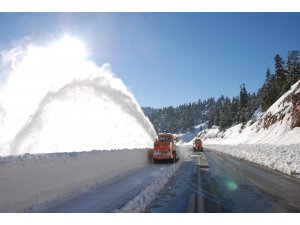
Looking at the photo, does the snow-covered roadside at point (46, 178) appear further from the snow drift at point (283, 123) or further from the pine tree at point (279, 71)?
the pine tree at point (279, 71)

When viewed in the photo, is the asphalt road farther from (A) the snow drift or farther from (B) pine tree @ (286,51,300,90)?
(B) pine tree @ (286,51,300,90)

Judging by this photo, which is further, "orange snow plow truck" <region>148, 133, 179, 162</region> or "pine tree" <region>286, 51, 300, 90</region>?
"pine tree" <region>286, 51, 300, 90</region>

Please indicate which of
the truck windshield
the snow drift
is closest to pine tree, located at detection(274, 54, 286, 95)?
the snow drift

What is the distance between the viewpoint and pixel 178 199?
9.61 meters

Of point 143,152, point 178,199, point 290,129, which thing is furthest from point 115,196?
point 290,129

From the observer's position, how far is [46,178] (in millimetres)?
8586

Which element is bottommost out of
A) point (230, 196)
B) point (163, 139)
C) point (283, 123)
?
point (230, 196)

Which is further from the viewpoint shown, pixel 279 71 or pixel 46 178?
pixel 279 71

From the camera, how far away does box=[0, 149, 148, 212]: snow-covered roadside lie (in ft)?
22.9

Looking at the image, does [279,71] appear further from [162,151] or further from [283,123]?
[162,151]

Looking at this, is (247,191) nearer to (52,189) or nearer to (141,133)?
(52,189)

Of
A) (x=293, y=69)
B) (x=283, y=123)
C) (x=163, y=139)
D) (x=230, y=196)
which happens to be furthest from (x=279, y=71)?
(x=230, y=196)

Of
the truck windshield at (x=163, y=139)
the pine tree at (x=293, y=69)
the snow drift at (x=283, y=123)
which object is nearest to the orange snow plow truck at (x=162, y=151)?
the truck windshield at (x=163, y=139)

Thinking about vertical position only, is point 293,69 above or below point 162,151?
above
